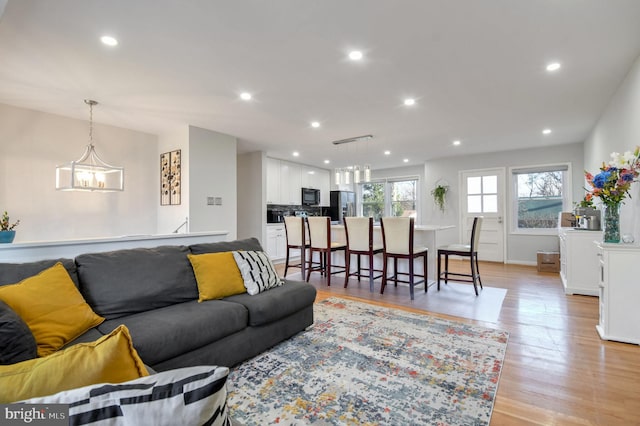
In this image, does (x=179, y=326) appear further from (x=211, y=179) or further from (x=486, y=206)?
(x=486, y=206)

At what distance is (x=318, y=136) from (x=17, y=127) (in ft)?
13.1

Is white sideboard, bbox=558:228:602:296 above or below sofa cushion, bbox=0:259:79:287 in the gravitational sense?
below

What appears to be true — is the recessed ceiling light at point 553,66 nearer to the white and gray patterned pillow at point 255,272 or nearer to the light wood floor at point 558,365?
the light wood floor at point 558,365

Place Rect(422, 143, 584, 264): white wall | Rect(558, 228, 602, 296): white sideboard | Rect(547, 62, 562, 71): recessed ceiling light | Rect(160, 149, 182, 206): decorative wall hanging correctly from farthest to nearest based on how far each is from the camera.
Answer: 1. Rect(422, 143, 584, 264): white wall
2. Rect(160, 149, 182, 206): decorative wall hanging
3. Rect(558, 228, 602, 296): white sideboard
4. Rect(547, 62, 562, 71): recessed ceiling light

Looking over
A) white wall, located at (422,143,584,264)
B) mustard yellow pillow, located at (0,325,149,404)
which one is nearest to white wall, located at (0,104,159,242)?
mustard yellow pillow, located at (0,325,149,404)

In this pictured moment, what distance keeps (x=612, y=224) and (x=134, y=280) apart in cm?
410

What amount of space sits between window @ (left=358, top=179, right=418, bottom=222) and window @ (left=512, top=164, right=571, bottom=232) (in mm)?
2388

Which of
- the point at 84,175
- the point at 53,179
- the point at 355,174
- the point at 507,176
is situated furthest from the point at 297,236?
the point at 507,176

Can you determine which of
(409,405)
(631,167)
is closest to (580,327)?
(631,167)

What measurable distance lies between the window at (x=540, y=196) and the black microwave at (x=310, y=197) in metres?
4.57

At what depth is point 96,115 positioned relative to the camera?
13.7 feet

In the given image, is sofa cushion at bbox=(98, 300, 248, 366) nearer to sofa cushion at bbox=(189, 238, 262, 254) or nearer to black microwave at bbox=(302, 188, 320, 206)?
sofa cushion at bbox=(189, 238, 262, 254)

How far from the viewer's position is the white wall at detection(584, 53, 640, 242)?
2.81 meters

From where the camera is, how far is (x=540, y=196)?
21.1ft
